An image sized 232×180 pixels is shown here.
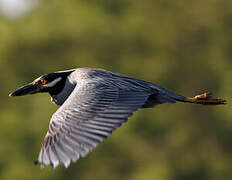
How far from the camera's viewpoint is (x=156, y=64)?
1647 centimetres

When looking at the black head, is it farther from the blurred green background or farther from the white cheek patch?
the blurred green background

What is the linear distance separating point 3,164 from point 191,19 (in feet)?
19.7

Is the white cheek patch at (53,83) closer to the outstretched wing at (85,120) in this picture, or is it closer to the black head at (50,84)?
the black head at (50,84)

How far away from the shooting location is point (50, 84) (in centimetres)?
828

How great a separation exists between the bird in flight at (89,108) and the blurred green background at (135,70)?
266 inches

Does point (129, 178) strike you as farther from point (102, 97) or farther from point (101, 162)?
point (102, 97)

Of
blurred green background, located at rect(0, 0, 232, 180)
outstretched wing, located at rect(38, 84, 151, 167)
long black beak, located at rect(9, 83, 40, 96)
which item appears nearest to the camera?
outstretched wing, located at rect(38, 84, 151, 167)

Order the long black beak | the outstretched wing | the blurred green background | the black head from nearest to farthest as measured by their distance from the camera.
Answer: the outstretched wing
the black head
the long black beak
the blurred green background

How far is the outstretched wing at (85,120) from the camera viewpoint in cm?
606

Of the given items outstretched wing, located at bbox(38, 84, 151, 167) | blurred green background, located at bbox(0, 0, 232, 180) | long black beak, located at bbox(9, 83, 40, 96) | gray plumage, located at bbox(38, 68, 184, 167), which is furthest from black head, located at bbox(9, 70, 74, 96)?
blurred green background, located at bbox(0, 0, 232, 180)

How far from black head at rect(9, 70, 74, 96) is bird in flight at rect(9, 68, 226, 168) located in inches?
0.5

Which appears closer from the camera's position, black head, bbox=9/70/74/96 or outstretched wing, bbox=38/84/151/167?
outstretched wing, bbox=38/84/151/167

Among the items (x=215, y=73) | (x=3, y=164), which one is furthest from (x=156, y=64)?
(x=3, y=164)

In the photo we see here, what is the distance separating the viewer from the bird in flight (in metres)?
6.09
